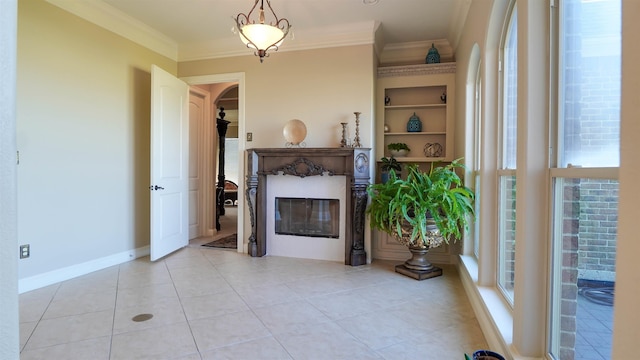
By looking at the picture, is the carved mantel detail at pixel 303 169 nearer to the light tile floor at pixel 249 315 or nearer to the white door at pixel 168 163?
the light tile floor at pixel 249 315

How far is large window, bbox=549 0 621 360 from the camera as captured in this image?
44.8 inches

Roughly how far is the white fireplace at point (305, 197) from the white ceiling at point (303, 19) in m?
1.70

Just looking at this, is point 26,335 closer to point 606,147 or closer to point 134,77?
point 134,77

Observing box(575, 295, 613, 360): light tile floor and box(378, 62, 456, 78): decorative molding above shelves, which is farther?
box(378, 62, 456, 78): decorative molding above shelves

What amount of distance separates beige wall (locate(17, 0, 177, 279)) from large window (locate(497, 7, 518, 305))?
12.8 feet

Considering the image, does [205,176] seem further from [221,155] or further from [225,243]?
[221,155]

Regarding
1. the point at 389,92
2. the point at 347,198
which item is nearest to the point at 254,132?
the point at 347,198

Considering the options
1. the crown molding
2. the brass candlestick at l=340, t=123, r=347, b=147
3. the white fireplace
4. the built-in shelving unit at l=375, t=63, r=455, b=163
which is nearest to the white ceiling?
the crown molding

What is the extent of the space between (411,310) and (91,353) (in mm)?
2158

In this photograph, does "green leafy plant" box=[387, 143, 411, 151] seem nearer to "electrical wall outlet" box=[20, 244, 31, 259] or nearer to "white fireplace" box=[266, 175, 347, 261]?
"white fireplace" box=[266, 175, 347, 261]

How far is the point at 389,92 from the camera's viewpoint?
4.68 meters

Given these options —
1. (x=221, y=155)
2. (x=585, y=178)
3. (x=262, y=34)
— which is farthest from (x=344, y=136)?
(x=221, y=155)

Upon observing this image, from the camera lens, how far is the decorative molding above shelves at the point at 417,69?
4.22m

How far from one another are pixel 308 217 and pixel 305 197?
0.26m
